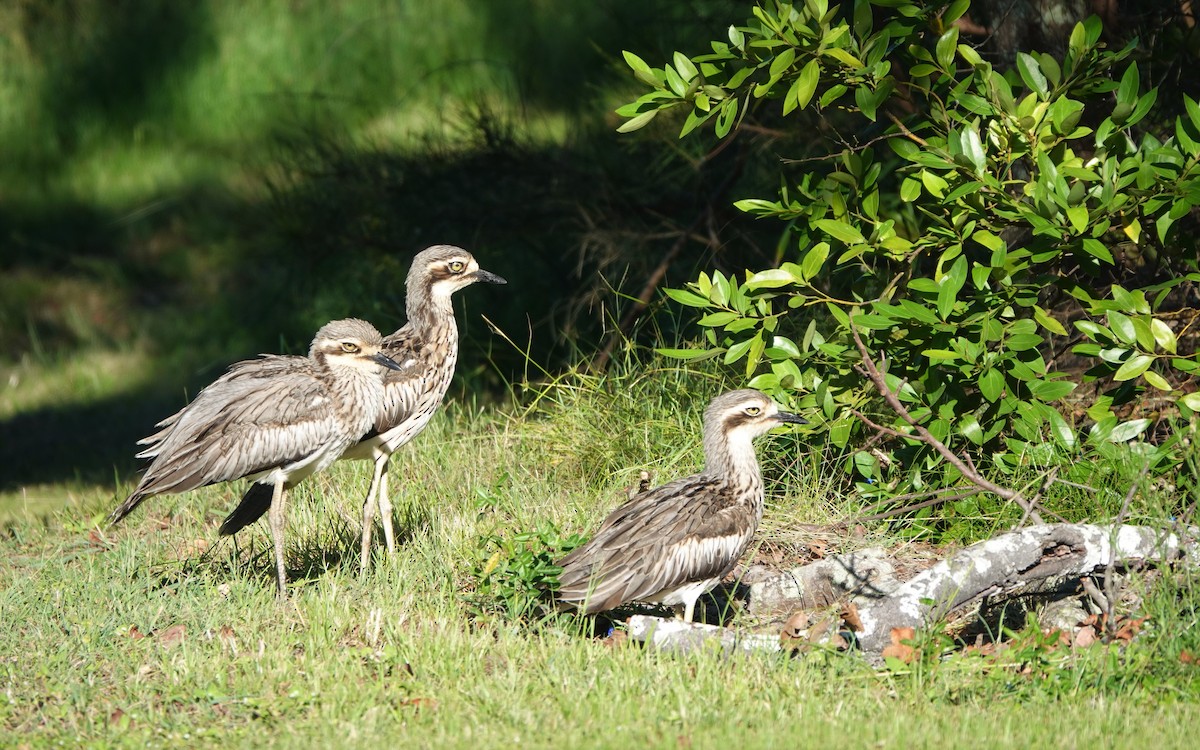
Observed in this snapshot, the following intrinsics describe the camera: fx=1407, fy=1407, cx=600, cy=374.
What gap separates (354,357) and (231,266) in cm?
851

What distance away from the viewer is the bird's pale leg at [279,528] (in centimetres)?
661

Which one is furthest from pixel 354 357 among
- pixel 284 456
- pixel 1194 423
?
pixel 1194 423

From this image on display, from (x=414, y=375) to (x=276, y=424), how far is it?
1033mm

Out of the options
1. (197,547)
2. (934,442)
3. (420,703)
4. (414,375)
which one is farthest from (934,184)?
(197,547)

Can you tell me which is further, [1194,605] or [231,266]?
[231,266]

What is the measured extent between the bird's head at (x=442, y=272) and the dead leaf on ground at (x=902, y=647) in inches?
132

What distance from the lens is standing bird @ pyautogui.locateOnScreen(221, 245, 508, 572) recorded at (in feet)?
23.7

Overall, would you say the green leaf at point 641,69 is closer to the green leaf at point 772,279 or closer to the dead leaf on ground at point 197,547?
the green leaf at point 772,279

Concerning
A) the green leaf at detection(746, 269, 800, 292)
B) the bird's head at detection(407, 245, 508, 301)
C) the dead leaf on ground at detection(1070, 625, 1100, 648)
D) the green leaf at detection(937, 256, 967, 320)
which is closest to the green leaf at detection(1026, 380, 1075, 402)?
the green leaf at detection(937, 256, 967, 320)

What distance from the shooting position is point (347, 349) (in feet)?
23.4

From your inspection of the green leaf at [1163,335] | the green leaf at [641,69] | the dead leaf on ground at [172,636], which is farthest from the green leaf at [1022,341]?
the dead leaf on ground at [172,636]

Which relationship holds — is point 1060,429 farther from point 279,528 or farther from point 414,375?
point 279,528

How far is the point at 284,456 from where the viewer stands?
678cm

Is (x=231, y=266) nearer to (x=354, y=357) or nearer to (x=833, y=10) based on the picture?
(x=354, y=357)
